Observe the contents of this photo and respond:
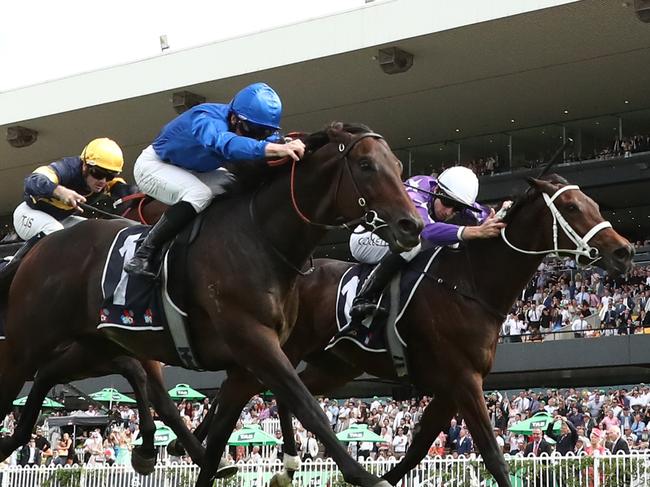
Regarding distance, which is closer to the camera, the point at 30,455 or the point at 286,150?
the point at 286,150

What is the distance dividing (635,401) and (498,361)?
20.2ft

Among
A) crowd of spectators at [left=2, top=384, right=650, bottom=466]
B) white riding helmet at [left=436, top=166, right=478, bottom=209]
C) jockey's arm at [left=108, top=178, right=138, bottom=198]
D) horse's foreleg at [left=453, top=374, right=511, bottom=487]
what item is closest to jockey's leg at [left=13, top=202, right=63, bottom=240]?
jockey's arm at [left=108, top=178, right=138, bottom=198]

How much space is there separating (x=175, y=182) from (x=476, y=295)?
223cm

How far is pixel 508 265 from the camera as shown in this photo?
7.11 metres

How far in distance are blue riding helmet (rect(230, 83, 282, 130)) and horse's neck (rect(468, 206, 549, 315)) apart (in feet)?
6.45

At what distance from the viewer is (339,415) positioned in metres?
19.8

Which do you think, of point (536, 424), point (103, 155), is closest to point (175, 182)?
point (103, 155)

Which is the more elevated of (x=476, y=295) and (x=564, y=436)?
(x=564, y=436)

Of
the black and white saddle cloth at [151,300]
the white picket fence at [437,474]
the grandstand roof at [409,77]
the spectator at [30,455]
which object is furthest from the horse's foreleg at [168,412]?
the grandstand roof at [409,77]

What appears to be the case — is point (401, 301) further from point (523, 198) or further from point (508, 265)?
point (523, 198)

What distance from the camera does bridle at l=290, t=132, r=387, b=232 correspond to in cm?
518

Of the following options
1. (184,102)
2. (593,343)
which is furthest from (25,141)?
(593,343)

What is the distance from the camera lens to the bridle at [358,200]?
204 inches

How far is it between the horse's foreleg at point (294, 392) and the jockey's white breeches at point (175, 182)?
1.06 metres
